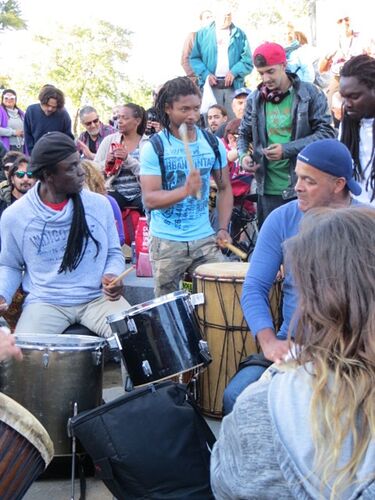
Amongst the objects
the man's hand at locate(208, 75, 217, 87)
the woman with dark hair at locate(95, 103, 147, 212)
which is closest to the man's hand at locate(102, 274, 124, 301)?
the woman with dark hair at locate(95, 103, 147, 212)

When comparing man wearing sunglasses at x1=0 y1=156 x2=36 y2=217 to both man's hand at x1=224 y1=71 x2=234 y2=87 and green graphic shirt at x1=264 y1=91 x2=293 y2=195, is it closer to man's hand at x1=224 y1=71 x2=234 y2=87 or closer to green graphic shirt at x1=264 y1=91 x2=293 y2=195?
green graphic shirt at x1=264 y1=91 x2=293 y2=195

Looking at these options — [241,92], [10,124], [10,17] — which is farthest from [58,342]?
Answer: [10,17]

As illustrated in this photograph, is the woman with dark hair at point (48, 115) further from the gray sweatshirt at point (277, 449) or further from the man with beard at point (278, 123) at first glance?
the gray sweatshirt at point (277, 449)

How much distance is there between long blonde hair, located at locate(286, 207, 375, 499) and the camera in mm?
1365

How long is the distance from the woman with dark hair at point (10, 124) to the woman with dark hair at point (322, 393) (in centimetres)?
913

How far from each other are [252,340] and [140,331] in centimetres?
84

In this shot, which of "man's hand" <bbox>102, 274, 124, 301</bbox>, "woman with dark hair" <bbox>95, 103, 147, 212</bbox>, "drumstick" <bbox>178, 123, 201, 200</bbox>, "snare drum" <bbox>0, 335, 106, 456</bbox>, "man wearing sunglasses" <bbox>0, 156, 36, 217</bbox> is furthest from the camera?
"woman with dark hair" <bbox>95, 103, 147, 212</bbox>

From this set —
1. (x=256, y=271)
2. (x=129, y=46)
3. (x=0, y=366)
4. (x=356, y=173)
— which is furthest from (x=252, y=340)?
(x=129, y=46)

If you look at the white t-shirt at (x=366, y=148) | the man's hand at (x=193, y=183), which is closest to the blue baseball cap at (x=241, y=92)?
the white t-shirt at (x=366, y=148)

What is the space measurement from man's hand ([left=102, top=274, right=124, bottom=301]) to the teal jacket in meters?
4.24

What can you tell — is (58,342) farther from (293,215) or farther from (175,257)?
(293,215)

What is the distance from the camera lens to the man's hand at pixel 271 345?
9.01 feet

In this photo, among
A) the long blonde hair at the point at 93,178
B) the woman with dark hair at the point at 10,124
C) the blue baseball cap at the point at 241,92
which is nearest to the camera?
the long blonde hair at the point at 93,178

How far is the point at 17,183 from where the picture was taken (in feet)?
18.9
